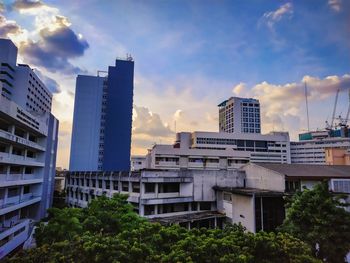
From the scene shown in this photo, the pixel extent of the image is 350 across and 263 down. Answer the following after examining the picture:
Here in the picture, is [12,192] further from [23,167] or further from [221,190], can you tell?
[221,190]

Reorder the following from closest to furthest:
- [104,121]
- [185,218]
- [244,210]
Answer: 1. [244,210]
2. [185,218]
3. [104,121]

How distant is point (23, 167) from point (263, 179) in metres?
29.6

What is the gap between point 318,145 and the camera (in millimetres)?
114938

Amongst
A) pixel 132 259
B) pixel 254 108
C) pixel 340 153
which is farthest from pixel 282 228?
pixel 254 108

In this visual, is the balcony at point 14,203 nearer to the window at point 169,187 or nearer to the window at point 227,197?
the window at point 169,187

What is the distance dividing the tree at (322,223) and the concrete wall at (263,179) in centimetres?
1143

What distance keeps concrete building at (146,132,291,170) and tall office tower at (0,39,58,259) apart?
30791 mm

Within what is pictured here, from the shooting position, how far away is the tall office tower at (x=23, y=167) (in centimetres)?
2636

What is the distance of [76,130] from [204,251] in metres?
65.6

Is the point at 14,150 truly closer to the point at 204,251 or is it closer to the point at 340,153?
the point at 204,251

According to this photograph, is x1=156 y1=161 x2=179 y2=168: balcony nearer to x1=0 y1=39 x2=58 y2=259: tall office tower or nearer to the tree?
x1=0 y1=39 x2=58 y2=259: tall office tower

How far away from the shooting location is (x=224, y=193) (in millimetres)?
32938

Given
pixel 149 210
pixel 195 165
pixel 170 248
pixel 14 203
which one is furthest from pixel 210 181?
pixel 195 165

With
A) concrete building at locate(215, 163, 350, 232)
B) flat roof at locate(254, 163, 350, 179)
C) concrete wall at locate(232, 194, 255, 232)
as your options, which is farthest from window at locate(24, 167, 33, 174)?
flat roof at locate(254, 163, 350, 179)
